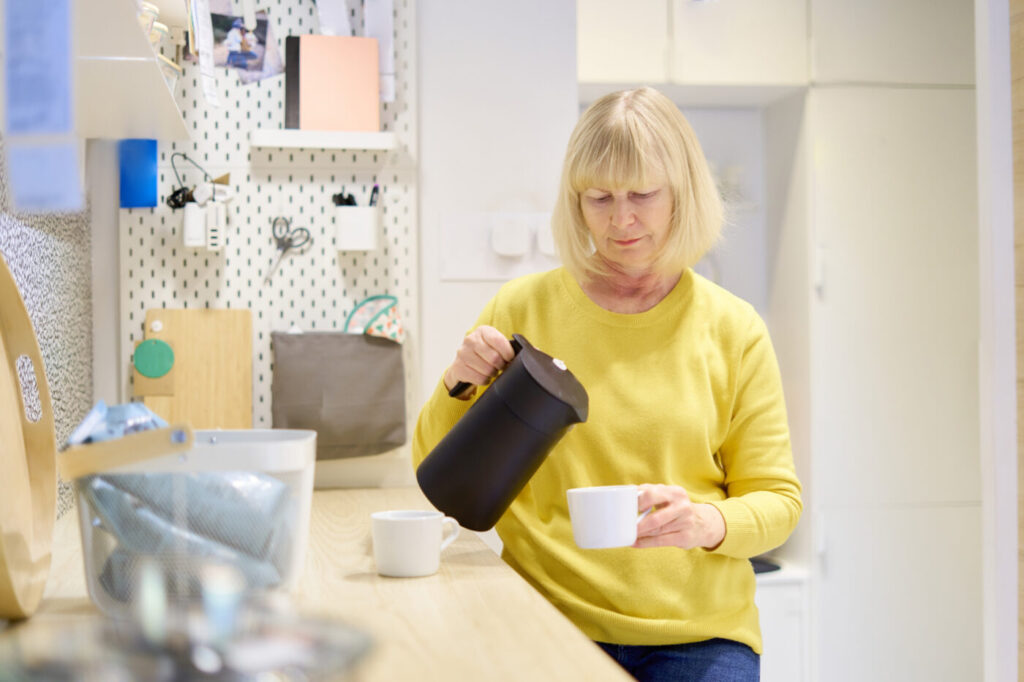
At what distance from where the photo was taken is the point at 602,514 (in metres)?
0.94

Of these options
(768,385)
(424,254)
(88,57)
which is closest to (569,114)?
(424,254)

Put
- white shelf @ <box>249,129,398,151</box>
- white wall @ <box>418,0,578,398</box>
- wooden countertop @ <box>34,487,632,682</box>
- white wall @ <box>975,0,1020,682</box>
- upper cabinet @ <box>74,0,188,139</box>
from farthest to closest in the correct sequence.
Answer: white wall @ <box>418,0,578,398</box>
white shelf @ <box>249,129,398,151</box>
white wall @ <box>975,0,1020,682</box>
upper cabinet @ <box>74,0,188,139</box>
wooden countertop @ <box>34,487,632,682</box>

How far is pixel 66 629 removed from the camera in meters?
0.69

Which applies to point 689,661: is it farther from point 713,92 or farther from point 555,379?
point 713,92

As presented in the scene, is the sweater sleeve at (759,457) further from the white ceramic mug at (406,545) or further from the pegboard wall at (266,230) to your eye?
the pegboard wall at (266,230)

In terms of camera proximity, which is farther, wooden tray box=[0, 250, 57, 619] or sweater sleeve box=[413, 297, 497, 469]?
sweater sleeve box=[413, 297, 497, 469]

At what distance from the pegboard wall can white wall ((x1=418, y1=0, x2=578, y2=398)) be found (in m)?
0.04

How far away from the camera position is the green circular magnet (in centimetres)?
170

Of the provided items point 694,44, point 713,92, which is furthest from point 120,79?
point 713,92

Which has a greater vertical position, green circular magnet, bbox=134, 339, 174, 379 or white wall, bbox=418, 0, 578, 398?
white wall, bbox=418, 0, 578, 398

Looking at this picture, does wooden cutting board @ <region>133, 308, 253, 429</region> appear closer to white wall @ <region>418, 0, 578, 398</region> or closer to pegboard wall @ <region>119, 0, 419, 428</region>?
pegboard wall @ <region>119, 0, 419, 428</region>

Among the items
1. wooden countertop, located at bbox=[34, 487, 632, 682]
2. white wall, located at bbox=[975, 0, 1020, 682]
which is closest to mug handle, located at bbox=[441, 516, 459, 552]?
wooden countertop, located at bbox=[34, 487, 632, 682]

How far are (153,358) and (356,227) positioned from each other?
44 cm

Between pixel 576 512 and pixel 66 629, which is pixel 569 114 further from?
pixel 66 629
